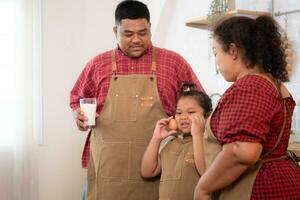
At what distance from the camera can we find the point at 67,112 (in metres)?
3.30

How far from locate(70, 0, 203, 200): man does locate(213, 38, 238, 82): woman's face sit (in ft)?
2.03

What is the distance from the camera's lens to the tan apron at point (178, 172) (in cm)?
171

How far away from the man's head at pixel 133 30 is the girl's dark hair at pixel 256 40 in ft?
2.30

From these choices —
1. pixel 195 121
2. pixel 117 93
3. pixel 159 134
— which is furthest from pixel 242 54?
pixel 117 93

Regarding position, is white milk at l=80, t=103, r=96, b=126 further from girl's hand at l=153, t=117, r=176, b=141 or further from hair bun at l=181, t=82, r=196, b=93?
hair bun at l=181, t=82, r=196, b=93

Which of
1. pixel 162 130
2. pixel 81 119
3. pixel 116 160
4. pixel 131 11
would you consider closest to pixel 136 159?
pixel 116 160

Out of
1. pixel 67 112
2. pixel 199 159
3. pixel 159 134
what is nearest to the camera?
pixel 199 159

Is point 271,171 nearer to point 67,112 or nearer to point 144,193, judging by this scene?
point 144,193

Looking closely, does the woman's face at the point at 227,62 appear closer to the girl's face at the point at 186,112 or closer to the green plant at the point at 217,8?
the girl's face at the point at 186,112

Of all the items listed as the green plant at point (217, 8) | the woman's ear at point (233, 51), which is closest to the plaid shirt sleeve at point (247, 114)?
the woman's ear at point (233, 51)

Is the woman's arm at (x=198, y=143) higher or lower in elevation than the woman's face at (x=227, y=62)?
lower

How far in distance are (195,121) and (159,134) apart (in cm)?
17

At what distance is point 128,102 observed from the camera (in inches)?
76.0

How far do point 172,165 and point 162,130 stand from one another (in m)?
0.15
